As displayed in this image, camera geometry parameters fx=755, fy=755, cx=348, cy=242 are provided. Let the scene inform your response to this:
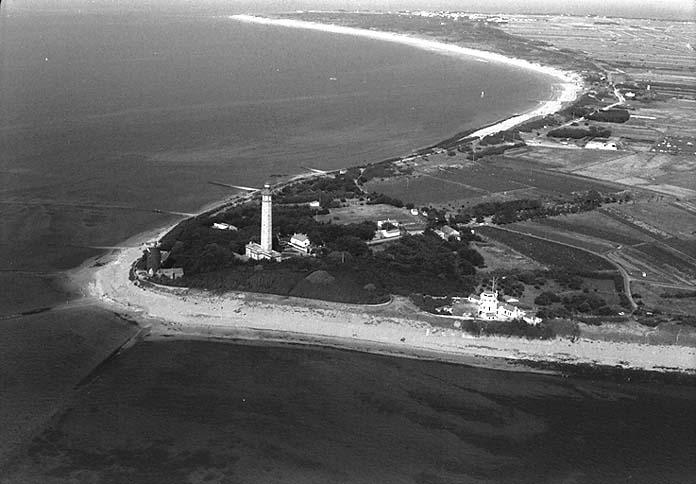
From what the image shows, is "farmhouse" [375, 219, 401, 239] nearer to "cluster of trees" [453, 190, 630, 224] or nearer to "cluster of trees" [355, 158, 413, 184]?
"cluster of trees" [453, 190, 630, 224]

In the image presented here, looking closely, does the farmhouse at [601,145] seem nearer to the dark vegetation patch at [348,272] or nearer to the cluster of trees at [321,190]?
the cluster of trees at [321,190]

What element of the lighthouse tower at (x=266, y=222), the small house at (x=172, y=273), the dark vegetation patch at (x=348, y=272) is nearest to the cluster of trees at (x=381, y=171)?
the dark vegetation patch at (x=348, y=272)

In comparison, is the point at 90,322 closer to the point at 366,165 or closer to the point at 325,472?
the point at 325,472

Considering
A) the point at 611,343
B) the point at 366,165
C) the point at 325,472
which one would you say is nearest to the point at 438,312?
the point at 611,343

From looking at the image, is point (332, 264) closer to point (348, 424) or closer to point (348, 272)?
point (348, 272)

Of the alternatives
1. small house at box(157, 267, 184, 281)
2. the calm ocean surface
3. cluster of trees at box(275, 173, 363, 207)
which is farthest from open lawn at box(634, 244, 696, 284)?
small house at box(157, 267, 184, 281)

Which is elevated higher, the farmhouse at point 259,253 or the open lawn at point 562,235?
the farmhouse at point 259,253
